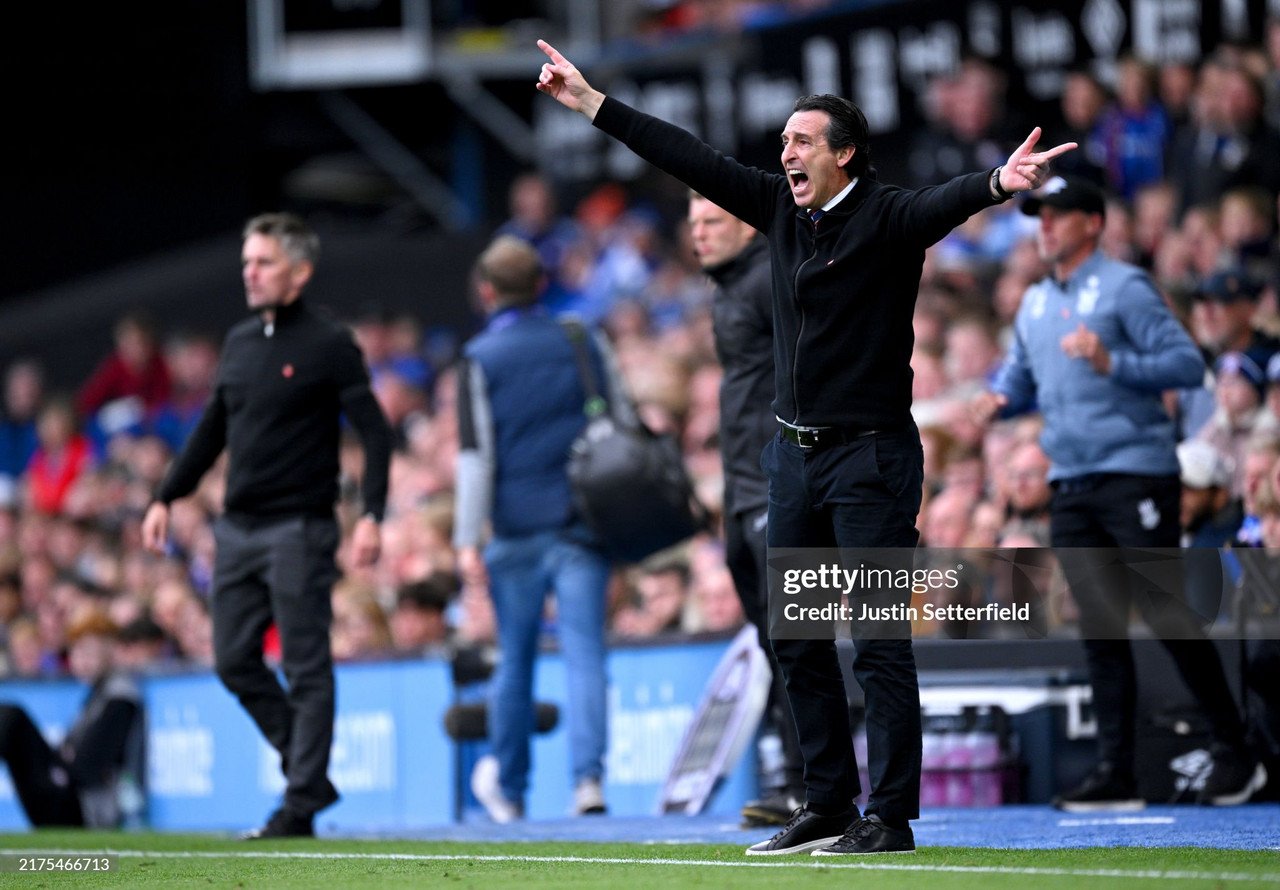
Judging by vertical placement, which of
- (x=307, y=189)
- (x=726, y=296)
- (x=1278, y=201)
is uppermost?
(x=307, y=189)

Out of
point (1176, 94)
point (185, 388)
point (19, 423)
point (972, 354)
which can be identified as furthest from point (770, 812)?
point (19, 423)

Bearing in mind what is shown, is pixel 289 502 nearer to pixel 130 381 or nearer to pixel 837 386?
pixel 837 386

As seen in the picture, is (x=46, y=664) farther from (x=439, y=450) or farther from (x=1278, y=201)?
(x=1278, y=201)

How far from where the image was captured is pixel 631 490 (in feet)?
28.9

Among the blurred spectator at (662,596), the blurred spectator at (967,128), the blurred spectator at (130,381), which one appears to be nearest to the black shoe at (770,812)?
the blurred spectator at (662,596)

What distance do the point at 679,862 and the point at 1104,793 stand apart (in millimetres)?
2262

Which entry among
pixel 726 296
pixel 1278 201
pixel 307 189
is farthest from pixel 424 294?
pixel 726 296

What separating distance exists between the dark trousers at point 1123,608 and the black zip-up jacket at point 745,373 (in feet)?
3.84

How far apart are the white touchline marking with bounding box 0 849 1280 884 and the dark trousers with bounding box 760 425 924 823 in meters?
0.31

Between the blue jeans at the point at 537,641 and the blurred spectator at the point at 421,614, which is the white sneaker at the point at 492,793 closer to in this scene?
the blue jeans at the point at 537,641

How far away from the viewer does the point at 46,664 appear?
47.0 feet

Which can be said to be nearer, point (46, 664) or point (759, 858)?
point (759, 858)

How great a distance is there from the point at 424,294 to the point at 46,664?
17.3ft

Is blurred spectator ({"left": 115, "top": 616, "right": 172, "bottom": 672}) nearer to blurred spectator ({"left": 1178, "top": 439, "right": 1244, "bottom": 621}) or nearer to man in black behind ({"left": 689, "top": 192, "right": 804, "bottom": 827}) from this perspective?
man in black behind ({"left": 689, "top": 192, "right": 804, "bottom": 827})
